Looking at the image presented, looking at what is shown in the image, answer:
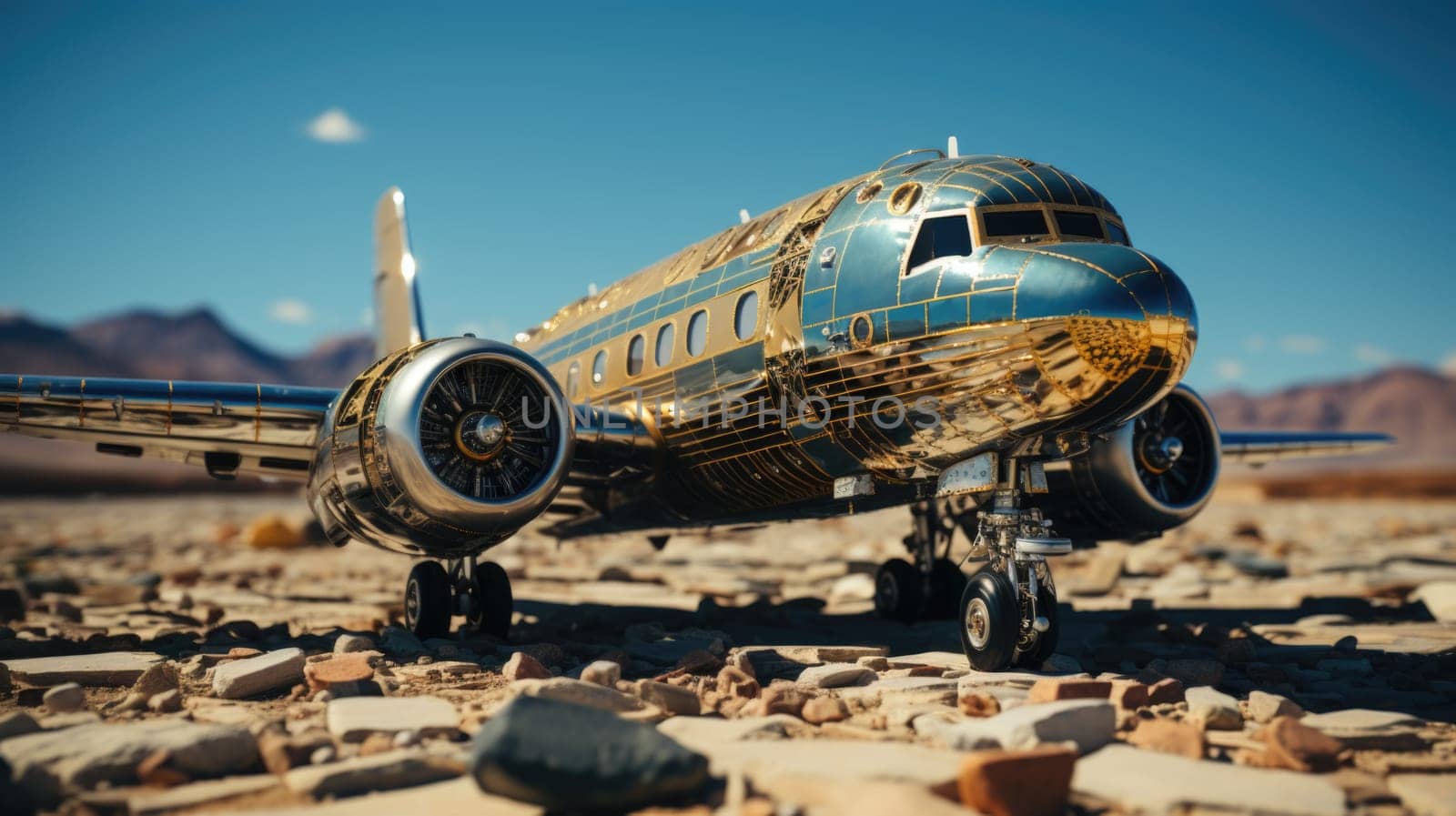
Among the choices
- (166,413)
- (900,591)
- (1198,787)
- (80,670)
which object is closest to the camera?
(1198,787)

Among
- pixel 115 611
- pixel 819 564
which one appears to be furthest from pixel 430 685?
pixel 819 564

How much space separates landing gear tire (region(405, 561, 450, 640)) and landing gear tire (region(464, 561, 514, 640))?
396mm

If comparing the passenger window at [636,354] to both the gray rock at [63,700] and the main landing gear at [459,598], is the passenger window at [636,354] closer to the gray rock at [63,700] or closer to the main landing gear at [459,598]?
the main landing gear at [459,598]

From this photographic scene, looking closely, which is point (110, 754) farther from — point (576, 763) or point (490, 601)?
point (490, 601)

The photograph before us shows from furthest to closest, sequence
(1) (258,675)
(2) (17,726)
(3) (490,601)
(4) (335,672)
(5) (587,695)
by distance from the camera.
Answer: (3) (490,601), (4) (335,672), (1) (258,675), (5) (587,695), (2) (17,726)

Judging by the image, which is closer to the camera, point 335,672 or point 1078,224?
point 335,672

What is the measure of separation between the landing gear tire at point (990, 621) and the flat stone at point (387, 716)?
404cm

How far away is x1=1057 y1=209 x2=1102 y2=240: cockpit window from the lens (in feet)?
27.9

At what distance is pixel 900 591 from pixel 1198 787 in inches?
355

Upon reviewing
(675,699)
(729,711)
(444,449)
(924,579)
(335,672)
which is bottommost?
(729,711)

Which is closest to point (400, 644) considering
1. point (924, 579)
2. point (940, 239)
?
point (940, 239)

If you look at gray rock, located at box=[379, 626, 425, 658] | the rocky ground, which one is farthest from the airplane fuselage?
gray rock, located at box=[379, 626, 425, 658]

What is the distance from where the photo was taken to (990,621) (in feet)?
27.5

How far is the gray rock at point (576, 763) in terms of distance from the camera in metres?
4.64
